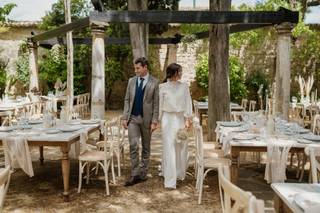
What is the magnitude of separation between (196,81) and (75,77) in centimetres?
450

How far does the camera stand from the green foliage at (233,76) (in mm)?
14047

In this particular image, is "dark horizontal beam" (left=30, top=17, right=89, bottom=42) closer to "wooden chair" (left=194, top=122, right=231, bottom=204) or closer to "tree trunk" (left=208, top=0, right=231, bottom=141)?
"tree trunk" (left=208, top=0, right=231, bottom=141)

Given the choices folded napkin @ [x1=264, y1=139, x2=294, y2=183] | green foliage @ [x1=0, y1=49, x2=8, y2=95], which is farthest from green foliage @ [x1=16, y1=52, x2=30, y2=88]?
folded napkin @ [x1=264, y1=139, x2=294, y2=183]

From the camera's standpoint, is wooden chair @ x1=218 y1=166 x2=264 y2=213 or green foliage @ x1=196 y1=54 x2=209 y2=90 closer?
wooden chair @ x1=218 y1=166 x2=264 y2=213

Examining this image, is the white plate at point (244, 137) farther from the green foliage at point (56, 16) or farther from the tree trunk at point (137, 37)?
the green foliage at point (56, 16)

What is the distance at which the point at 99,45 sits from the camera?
22.9ft

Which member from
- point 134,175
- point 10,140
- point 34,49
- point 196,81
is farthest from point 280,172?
point 196,81

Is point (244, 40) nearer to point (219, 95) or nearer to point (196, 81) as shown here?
point (196, 81)

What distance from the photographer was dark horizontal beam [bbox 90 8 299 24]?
6.66m

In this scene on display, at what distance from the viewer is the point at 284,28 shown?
684cm

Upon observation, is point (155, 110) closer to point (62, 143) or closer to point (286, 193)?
point (62, 143)

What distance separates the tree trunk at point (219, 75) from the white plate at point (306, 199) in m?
5.22

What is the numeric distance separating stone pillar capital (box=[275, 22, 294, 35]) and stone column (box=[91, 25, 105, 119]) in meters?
3.01

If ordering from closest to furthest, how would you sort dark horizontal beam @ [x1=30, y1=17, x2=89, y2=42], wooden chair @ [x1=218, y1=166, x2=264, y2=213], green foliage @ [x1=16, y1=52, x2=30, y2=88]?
wooden chair @ [x1=218, y1=166, x2=264, y2=213]
dark horizontal beam @ [x1=30, y1=17, x2=89, y2=42]
green foliage @ [x1=16, y1=52, x2=30, y2=88]
